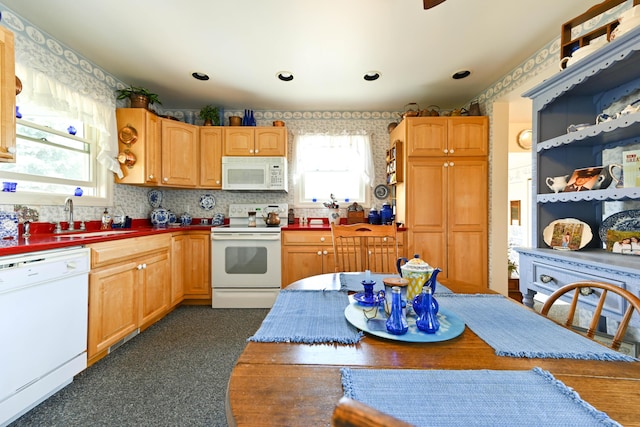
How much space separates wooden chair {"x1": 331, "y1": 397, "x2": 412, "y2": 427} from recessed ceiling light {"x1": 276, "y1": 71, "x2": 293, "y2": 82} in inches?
119

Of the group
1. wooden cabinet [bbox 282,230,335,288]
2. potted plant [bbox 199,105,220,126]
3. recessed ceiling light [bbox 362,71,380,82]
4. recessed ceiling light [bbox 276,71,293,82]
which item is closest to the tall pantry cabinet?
recessed ceiling light [bbox 362,71,380,82]

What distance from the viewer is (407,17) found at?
2.00 meters

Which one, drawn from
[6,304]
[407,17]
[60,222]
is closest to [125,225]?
[60,222]

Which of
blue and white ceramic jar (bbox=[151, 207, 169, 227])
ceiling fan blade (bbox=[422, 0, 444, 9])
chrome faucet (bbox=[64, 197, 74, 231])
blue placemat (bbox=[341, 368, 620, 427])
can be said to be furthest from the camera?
blue and white ceramic jar (bbox=[151, 207, 169, 227])

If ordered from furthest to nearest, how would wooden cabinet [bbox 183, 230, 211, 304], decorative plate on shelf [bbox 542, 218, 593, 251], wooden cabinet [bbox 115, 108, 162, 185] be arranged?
wooden cabinet [bbox 183, 230, 211, 304] → wooden cabinet [bbox 115, 108, 162, 185] → decorative plate on shelf [bbox 542, 218, 593, 251]

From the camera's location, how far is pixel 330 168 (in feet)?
12.7

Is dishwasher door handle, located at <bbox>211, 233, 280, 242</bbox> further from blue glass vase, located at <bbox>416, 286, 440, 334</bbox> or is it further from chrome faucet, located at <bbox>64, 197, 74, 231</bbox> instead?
Result: blue glass vase, located at <bbox>416, 286, 440, 334</bbox>

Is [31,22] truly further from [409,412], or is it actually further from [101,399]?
[409,412]

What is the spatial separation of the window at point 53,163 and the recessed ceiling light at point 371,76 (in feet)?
9.32

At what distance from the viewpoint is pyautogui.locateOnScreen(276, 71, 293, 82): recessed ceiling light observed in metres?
2.81

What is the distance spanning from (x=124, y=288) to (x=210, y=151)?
1890 mm

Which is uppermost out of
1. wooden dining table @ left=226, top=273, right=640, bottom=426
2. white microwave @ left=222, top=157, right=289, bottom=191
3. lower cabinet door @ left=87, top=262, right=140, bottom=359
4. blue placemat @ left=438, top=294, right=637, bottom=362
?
white microwave @ left=222, top=157, right=289, bottom=191

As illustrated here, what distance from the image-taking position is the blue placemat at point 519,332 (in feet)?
2.23

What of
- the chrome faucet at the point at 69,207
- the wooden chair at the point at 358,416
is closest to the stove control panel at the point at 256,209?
the chrome faucet at the point at 69,207
